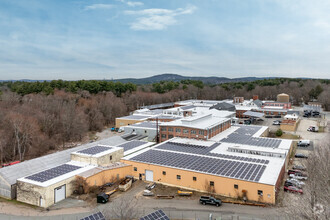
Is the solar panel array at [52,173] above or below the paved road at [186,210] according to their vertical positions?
above

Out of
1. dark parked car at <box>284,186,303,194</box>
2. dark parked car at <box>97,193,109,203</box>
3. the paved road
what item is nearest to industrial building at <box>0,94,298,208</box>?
dark parked car at <box>284,186,303,194</box>

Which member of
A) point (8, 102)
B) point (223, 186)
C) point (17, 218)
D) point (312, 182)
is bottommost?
point (17, 218)

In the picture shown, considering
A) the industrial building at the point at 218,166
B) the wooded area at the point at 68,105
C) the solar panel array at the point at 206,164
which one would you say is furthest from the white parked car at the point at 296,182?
the wooded area at the point at 68,105

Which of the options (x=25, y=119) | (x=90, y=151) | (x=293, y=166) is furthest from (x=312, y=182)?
(x=25, y=119)

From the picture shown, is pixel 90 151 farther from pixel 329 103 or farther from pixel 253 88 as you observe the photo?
pixel 253 88

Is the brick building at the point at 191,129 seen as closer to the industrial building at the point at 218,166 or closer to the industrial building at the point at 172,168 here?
the industrial building at the point at 172,168
